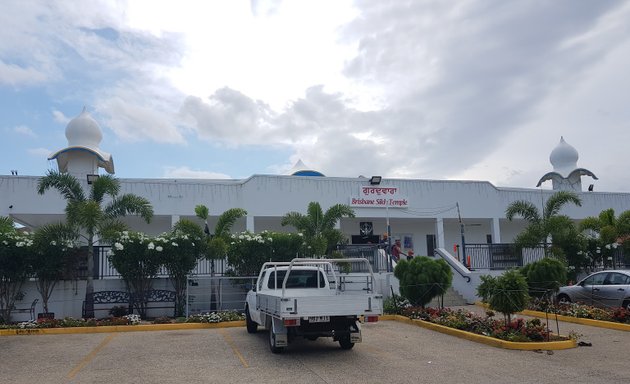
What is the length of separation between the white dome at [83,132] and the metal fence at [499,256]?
21.1 m

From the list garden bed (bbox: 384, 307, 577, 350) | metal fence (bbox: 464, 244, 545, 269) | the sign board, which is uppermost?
the sign board

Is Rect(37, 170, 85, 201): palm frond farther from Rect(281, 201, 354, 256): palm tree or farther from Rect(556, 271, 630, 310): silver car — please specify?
Rect(556, 271, 630, 310): silver car

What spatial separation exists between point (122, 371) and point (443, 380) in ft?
18.0

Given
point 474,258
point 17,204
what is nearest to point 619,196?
point 474,258

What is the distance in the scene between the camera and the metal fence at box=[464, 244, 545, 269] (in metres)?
24.6

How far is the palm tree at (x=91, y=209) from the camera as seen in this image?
734 inches

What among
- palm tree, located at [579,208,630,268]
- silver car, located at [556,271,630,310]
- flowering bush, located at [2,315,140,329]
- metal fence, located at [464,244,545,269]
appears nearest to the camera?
flowering bush, located at [2,315,140,329]

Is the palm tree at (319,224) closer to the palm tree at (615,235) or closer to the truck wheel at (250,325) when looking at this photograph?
the truck wheel at (250,325)

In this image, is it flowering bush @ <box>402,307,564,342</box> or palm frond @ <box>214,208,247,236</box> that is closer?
flowering bush @ <box>402,307,564,342</box>

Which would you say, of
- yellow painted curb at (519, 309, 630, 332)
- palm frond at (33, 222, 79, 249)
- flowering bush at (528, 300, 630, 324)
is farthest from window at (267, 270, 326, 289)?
palm frond at (33, 222, 79, 249)

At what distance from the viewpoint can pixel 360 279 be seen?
43.7 ft

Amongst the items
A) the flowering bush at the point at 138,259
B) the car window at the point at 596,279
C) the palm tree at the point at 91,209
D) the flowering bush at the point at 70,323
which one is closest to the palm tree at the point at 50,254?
the palm tree at the point at 91,209

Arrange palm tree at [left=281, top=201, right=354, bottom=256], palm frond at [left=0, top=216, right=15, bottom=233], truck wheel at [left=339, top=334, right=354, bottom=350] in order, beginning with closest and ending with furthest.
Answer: truck wheel at [left=339, top=334, right=354, bottom=350], palm frond at [left=0, top=216, right=15, bottom=233], palm tree at [left=281, top=201, right=354, bottom=256]

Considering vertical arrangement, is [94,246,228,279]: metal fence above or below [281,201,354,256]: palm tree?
below
